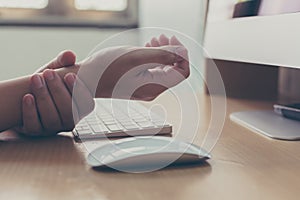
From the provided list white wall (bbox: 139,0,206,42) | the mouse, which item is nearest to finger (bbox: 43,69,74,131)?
the mouse

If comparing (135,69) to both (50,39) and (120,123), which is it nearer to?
(120,123)

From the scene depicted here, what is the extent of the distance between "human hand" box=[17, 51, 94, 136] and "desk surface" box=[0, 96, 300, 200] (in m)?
0.05

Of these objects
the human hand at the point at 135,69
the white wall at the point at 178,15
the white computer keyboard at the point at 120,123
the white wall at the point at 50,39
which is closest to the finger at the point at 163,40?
the human hand at the point at 135,69

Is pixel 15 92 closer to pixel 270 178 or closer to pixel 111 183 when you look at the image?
pixel 111 183

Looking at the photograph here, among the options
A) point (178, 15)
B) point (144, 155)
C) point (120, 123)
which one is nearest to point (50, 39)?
point (178, 15)

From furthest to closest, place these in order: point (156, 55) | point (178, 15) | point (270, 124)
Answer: point (178, 15) → point (270, 124) → point (156, 55)

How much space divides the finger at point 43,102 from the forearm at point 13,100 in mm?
19

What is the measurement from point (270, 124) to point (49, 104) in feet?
1.13

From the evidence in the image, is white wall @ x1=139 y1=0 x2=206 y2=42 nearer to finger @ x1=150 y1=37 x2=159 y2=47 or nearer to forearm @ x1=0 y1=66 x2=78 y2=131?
finger @ x1=150 y1=37 x2=159 y2=47

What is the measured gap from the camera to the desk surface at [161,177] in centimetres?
37

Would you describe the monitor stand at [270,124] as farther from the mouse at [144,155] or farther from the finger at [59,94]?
the finger at [59,94]

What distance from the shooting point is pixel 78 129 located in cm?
63

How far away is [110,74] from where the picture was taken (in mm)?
604

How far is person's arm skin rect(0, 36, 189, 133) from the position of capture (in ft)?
1.92
